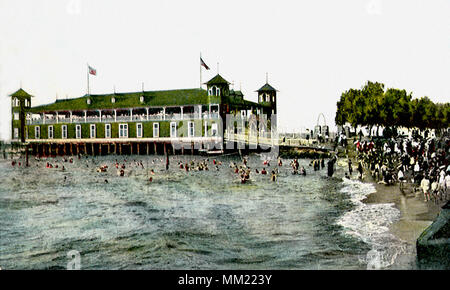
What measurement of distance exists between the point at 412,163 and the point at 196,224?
29.3 ft

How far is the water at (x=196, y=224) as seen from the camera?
851 cm

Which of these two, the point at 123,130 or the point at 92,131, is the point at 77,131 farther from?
the point at 123,130

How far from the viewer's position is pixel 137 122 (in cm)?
2222

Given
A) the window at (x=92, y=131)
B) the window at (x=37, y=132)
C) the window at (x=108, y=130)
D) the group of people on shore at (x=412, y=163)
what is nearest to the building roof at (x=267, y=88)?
the group of people on shore at (x=412, y=163)

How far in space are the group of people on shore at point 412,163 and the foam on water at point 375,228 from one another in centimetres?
126

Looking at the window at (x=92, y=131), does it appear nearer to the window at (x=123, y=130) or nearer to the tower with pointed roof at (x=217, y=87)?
the window at (x=123, y=130)

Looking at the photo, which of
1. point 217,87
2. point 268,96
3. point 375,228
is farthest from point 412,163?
point 217,87

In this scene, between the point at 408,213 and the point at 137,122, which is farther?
the point at 137,122

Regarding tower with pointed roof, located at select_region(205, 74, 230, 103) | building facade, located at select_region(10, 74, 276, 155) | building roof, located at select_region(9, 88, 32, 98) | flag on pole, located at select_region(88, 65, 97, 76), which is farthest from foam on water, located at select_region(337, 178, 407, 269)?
building roof, located at select_region(9, 88, 32, 98)

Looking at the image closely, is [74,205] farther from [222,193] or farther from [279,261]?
[279,261]

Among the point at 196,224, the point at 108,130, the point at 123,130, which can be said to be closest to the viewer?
the point at 196,224

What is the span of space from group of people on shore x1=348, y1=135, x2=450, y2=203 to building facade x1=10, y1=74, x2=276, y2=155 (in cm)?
516
